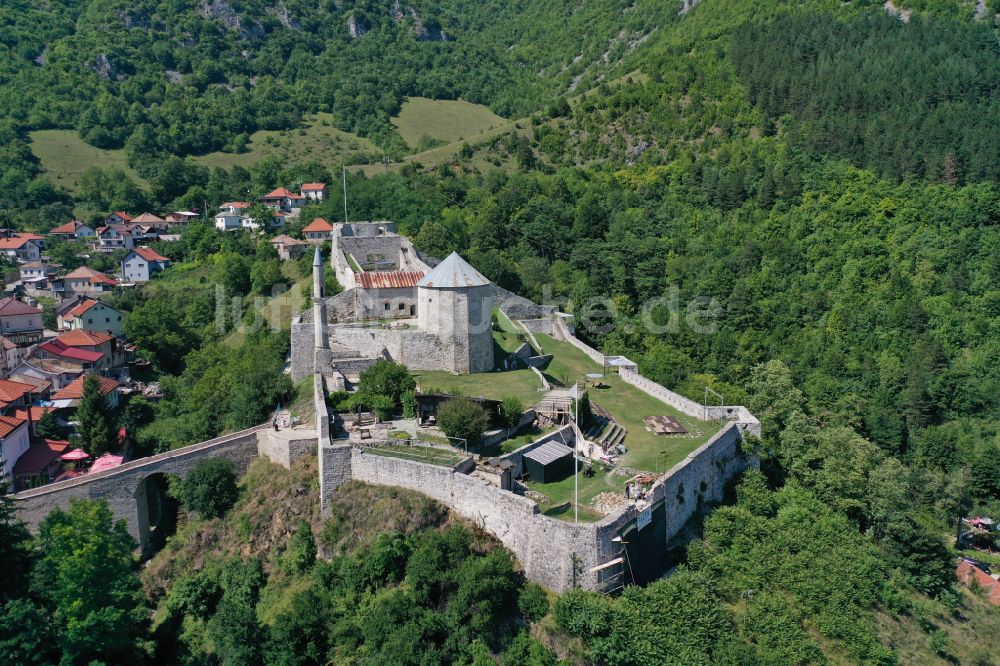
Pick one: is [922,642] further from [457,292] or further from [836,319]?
[836,319]

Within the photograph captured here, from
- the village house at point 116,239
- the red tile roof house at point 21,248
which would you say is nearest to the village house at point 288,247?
the village house at point 116,239

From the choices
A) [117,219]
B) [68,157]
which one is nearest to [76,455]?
[117,219]

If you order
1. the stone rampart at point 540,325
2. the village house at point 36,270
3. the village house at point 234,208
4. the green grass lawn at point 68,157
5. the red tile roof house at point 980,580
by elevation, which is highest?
the green grass lawn at point 68,157

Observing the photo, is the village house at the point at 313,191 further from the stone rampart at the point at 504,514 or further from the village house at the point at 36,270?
the stone rampart at the point at 504,514

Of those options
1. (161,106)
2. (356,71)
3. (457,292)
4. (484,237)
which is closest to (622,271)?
(484,237)

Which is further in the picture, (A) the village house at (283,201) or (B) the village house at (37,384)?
(A) the village house at (283,201)

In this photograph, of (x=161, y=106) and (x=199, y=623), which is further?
(x=161, y=106)
